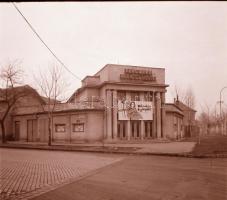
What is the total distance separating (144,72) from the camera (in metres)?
42.6

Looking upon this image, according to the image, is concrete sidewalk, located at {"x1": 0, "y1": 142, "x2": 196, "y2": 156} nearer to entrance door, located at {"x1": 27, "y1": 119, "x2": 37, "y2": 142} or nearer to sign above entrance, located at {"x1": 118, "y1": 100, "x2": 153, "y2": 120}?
sign above entrance, located at {"x1": 118, "y1": 100, "x2": 153, "y2": 120}

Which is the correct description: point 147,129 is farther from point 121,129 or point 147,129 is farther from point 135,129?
point 121,129

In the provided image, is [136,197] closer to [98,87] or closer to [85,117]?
[85,117]

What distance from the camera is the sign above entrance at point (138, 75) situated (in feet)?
136

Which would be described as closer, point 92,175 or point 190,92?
point 92,175

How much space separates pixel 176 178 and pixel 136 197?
3.66m

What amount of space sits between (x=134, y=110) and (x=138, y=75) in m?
5.14

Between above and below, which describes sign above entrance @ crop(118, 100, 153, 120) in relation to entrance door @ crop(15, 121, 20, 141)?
above

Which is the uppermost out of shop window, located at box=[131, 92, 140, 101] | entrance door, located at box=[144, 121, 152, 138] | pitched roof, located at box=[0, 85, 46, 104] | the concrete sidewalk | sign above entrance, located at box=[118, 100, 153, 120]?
pitched roof, located at box=[0, 85, 46, 104]

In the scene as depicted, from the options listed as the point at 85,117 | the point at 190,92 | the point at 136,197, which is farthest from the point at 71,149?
the point at 190,92

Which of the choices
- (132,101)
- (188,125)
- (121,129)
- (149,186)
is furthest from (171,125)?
(149,186)

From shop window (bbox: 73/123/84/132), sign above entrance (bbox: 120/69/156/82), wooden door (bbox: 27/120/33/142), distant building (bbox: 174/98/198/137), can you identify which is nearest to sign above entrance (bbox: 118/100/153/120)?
sign above entrance (bbox: 120/69/156/82)

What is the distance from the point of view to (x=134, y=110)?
4112 cm

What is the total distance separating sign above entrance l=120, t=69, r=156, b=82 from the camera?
1630 inches
